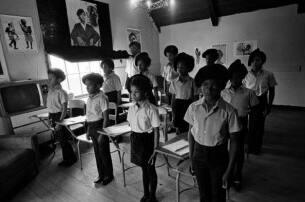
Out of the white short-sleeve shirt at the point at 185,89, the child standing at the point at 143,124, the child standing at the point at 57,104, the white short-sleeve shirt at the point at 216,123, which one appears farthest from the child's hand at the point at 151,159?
the child standing at the point at 57,104

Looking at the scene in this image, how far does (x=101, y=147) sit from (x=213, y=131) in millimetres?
1445

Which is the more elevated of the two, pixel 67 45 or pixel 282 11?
pixel 282 11

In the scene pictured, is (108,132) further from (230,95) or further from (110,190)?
(230,95)

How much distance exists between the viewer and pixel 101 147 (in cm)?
234

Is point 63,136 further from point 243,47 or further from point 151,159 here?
point 243,47

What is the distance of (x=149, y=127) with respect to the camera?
187cm

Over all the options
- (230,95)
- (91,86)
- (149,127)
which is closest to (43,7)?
(91,86)

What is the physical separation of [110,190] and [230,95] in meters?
1.72

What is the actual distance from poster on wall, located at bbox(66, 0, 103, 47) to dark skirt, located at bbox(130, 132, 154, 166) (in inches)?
129

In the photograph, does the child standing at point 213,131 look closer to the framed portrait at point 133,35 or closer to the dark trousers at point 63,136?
the dark trousers at point 63,136

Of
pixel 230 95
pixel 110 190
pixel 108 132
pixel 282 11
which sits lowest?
pixel 110 190

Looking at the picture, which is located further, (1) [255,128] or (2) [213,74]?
(1) [255,128]

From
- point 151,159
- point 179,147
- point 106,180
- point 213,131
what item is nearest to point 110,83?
point 106,180

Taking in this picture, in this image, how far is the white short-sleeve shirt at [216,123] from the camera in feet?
4.34
